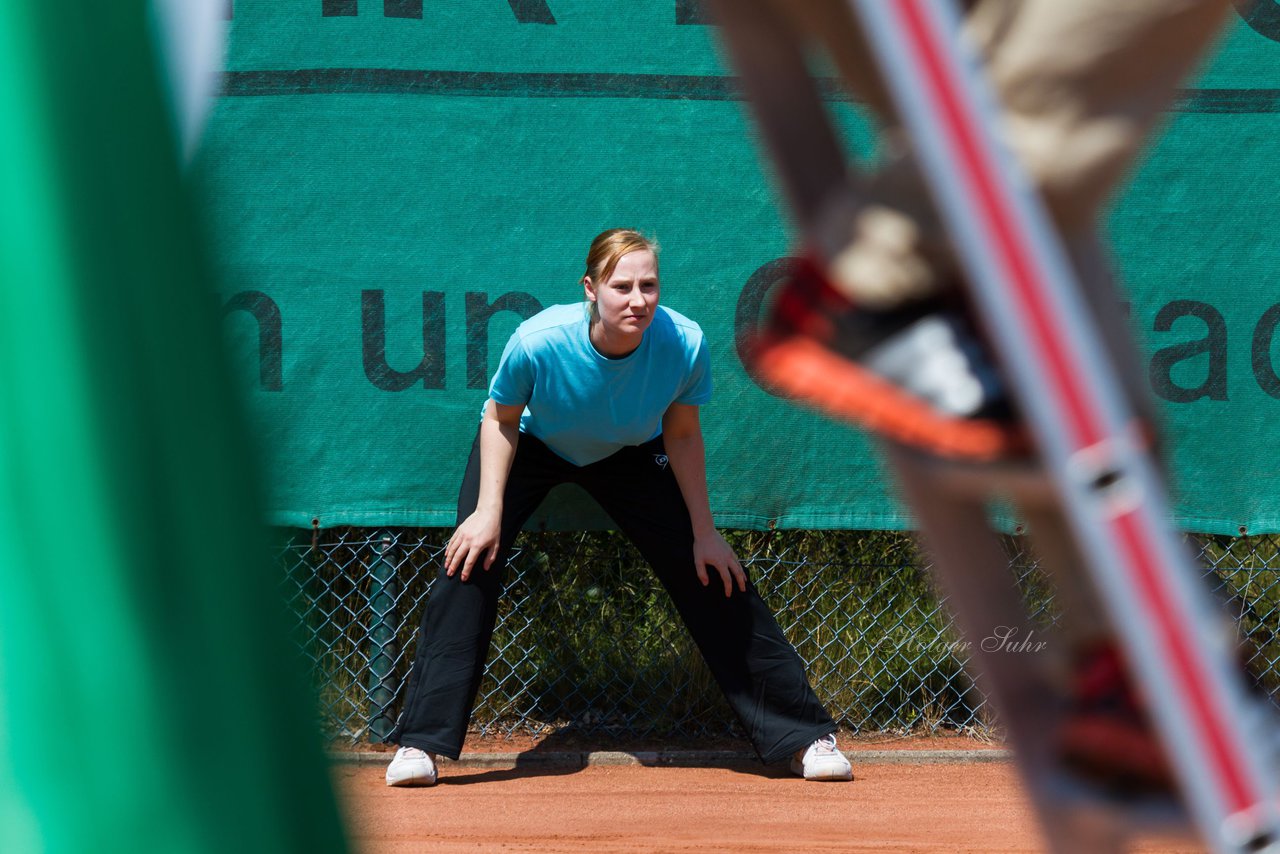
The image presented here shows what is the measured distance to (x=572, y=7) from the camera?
4027mm

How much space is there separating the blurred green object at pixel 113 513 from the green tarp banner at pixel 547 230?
344 centimetres

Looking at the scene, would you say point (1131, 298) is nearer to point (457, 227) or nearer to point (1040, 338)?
point (457, 227)

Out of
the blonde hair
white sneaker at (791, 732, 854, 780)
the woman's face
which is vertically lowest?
white sneaker at (791, 732, 854, 780)

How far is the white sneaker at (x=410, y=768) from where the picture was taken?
3.67 metres

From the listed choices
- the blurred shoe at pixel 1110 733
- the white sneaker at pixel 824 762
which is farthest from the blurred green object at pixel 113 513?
the white sneaker at pixel 824 762

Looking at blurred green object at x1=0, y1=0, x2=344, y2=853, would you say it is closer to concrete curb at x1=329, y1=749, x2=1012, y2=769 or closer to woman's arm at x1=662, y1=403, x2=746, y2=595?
woman's arm at x1=662, y1=403, x2=746, y2=595

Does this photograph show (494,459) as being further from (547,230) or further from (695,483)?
(547,230)

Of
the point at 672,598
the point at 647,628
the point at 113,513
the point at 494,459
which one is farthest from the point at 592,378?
the point at 113,513

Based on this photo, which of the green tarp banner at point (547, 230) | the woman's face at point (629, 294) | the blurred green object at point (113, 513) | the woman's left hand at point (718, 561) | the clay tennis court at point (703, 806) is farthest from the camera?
the green tarp banner at point (547, 230)

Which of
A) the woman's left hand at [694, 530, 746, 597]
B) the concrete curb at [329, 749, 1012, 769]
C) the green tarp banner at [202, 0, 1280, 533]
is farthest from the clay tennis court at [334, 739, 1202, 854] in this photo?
the green tarp banner at [202, 0, 1280, 533]

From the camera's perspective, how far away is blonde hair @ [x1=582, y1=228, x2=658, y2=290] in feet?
11.9

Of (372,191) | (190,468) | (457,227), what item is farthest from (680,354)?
(190,468)

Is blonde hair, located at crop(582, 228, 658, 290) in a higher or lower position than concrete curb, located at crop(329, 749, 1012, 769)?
higher

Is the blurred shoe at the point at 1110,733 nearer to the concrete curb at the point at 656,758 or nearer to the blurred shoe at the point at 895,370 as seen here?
the blurred shoe at the point at 895,370
